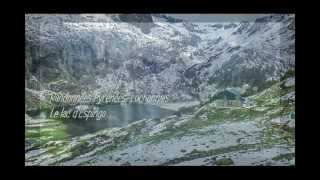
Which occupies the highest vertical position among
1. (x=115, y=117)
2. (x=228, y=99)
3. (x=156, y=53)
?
(x=156, y=53)

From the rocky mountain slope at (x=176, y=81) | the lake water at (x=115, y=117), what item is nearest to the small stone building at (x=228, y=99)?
the rocky mountain slope at (x=176, y=81)

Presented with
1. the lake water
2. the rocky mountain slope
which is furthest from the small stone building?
the lake water

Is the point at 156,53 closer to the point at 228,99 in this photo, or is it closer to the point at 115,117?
the point at 115,117

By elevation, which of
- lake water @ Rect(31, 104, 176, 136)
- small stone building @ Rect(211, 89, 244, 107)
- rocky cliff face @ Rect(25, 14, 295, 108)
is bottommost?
lake water @ Rect(31, 104, 176, 136)

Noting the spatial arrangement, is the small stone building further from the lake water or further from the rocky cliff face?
the lake water

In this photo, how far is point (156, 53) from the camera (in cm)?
577

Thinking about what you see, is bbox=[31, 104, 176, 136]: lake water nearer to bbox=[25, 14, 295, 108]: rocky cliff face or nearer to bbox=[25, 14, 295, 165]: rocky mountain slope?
bbox=[25, 14, 295, 165]: rocky mountain slope

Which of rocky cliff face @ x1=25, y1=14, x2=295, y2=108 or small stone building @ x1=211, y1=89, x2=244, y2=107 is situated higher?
rocky cliff face @ x1=25, y1=14, x2=295, y2=108

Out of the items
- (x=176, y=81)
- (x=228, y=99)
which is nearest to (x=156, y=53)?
(x=176, y=81)

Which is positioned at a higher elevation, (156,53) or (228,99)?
(156,53)

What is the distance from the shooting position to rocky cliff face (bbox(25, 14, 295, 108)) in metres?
5.71

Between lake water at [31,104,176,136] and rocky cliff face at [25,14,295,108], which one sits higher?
rocky cliff face at [25,14,295,108]

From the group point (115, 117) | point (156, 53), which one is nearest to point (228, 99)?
point (156, 53)
